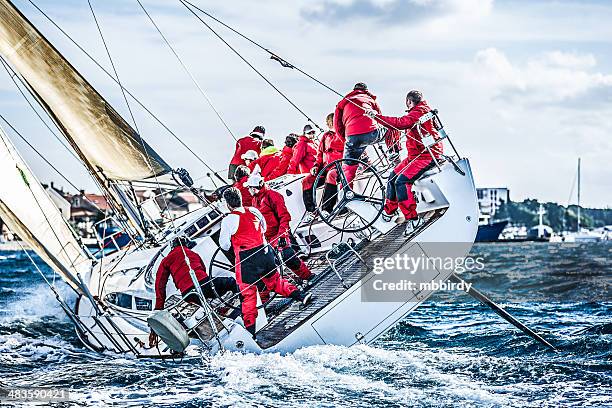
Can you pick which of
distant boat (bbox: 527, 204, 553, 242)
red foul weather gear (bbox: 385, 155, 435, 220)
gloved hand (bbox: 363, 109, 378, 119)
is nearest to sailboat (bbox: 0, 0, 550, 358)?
red foul weather gear (bbox: 385, 155, 435, 220)

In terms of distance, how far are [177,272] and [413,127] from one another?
9.49ft

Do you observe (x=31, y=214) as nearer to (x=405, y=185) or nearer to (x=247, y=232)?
(x=247, y=232)

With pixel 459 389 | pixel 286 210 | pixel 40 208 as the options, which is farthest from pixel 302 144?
pixel 459 389

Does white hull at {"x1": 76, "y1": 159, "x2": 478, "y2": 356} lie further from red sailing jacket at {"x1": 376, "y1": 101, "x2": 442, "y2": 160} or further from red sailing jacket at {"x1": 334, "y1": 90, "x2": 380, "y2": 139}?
red sailing jacket at {"x1": 334, "y1": 90, "x2": 380, "y2": 139}

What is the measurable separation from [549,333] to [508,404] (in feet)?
14.6

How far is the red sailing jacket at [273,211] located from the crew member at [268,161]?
68.1 inches

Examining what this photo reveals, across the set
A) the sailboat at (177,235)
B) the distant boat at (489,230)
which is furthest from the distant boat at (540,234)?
the sailboat at (177,235)

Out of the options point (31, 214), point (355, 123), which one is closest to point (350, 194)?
point (355, 123)

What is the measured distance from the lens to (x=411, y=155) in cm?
1057

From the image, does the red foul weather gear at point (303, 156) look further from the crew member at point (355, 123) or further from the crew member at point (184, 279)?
the crew member at point (184, 279)

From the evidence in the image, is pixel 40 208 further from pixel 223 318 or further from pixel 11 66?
pixel 223 318

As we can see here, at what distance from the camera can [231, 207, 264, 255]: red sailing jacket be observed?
10.1 meters

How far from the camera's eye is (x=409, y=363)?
408 inches

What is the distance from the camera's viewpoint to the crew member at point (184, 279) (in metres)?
10.6
